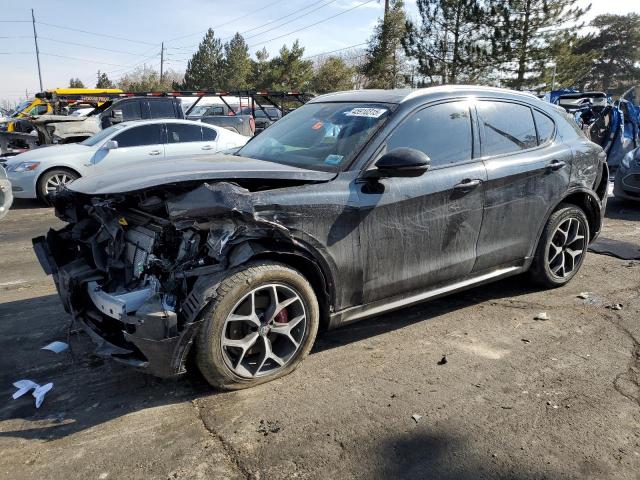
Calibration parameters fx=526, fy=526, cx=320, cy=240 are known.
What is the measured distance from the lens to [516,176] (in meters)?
4.16

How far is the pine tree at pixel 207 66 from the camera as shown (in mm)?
57719

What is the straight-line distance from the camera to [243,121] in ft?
51.4

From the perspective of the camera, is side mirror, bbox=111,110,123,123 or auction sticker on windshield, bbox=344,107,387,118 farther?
side mirror, bbox=111,110,123,123

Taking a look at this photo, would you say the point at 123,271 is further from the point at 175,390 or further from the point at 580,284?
the point at 580,284

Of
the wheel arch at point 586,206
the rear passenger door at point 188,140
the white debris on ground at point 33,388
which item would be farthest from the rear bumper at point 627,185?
the white debris on ground at point 33,388

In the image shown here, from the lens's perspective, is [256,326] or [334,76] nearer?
[256,326]

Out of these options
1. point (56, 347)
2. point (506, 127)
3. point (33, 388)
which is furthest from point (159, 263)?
point (506, 127)

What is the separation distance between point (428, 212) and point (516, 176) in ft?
3.25

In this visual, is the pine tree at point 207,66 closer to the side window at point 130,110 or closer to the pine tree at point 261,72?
the pine tree at point 261,72

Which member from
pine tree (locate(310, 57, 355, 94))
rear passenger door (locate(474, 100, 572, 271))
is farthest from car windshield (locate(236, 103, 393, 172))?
pine tree (locate(310, 57, 355, 94))

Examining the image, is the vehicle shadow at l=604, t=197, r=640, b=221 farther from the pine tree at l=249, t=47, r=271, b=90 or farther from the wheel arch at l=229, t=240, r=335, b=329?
the pine tree at l=249, t=47, r=271, b=90

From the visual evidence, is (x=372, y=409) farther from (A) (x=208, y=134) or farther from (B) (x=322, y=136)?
(A) (x=208, y=134)

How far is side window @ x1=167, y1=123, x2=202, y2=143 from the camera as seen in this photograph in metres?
10.3

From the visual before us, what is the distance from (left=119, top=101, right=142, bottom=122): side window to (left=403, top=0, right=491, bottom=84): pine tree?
895 inches
